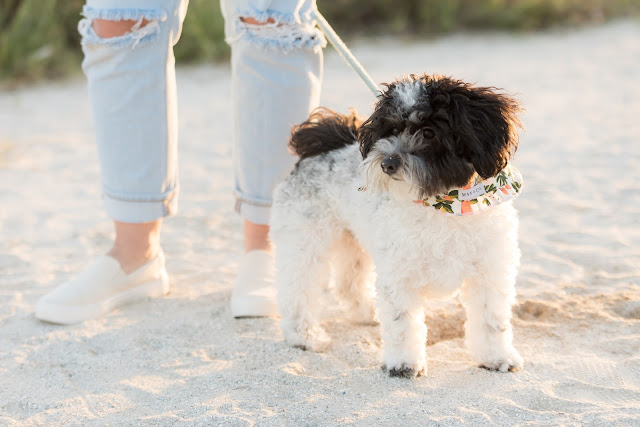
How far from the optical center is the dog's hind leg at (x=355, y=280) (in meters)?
3.54

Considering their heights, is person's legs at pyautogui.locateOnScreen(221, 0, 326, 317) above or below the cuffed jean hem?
above

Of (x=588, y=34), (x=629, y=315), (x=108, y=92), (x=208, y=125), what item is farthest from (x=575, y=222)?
(x=588, y=34)

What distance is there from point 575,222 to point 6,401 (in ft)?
10.3

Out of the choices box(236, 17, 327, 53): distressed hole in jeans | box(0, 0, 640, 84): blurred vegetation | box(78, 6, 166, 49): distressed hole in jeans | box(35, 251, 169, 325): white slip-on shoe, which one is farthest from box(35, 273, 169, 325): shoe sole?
box(0, 0, 640, 84): blurred vegetation

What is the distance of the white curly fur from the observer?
2791 millimetres

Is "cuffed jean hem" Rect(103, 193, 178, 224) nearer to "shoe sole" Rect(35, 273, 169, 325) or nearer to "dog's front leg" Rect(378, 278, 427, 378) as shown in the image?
"shoe sole" Rect(35, 273, 169, 325)

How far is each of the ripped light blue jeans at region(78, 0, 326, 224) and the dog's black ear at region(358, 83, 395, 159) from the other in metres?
0.78

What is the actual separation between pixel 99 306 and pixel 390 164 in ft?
5.61

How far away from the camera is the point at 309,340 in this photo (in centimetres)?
324

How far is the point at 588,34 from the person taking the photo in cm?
983

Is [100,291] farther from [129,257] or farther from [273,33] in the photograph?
[273,33]

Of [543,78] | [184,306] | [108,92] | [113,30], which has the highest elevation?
[113,30]

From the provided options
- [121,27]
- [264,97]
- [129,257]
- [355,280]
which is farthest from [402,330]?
[121,27]

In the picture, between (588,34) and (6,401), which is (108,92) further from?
(588,34)
